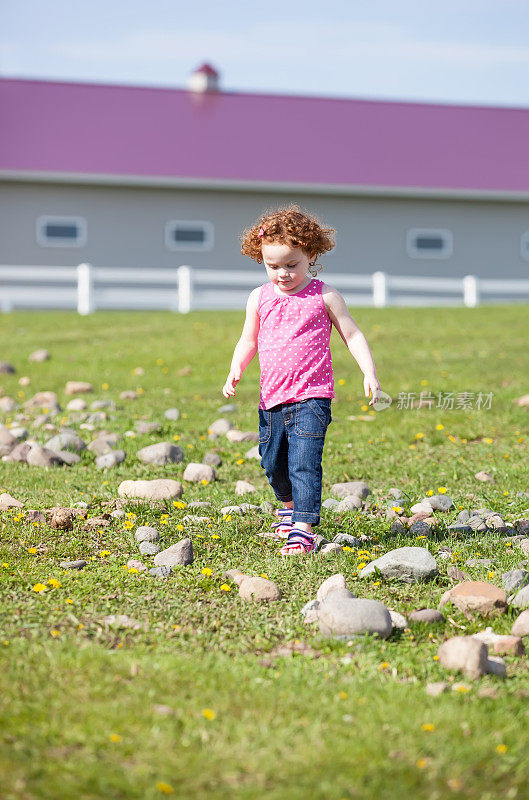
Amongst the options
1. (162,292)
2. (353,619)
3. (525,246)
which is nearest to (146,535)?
(353,619)

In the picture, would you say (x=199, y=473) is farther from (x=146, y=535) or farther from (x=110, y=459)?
(x=146, y=535)

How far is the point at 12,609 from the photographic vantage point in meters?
3.34

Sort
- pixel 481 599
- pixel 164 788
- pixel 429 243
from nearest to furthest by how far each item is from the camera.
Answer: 1. pixel 164 788
2. pixel 481 599
3. pixel 429 243

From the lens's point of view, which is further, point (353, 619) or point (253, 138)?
point (253, 138)

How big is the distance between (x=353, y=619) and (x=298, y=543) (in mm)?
1012

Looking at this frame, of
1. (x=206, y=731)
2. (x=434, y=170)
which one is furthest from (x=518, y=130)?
(x=206, y=731)

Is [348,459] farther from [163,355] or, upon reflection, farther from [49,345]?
[49,345]

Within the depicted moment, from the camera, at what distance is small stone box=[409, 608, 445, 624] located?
3.35m

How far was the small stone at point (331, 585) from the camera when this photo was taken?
141 inches

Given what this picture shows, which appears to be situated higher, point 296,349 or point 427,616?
point 296,349

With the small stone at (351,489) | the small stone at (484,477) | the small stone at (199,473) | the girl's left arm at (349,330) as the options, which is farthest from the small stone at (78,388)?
the girl's left arm at (349,330)

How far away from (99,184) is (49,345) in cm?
1048

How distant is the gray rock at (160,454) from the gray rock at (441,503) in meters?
1.85

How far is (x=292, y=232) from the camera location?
13.9ft
